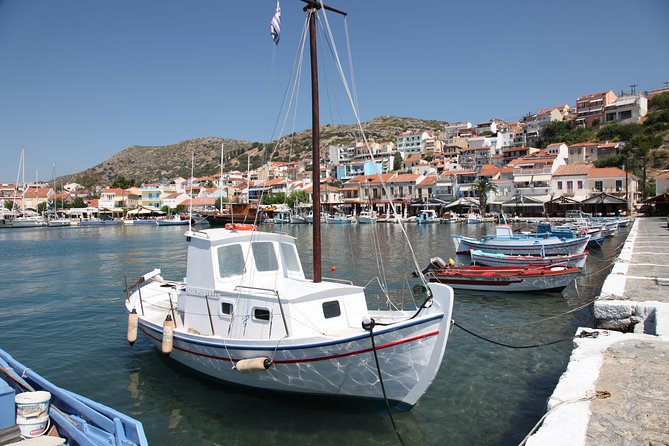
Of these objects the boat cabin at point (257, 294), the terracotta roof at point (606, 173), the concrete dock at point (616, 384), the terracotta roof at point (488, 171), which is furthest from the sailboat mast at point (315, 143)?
the terracotta roof at point (488, 171)

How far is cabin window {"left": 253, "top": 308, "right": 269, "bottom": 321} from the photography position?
920 cm

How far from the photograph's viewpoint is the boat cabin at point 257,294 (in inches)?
352

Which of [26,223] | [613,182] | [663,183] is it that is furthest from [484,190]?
[26,223]

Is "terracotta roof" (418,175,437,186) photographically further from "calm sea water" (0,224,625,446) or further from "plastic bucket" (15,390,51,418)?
"plastic bucket" (15,390,51,418)

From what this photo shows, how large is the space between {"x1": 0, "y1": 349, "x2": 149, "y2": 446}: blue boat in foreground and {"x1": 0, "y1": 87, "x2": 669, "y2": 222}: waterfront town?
45.1m

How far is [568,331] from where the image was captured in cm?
1343

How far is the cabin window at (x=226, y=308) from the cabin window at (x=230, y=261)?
0.70 m

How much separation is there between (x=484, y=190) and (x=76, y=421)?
82.5m

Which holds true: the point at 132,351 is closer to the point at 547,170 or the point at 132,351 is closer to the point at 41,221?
the point at 547,170

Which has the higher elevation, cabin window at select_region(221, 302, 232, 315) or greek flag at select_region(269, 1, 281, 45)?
greek flag at select_region(269, 1, 281, 45)

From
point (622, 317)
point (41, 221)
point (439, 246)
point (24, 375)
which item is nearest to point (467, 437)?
point (622, 317)

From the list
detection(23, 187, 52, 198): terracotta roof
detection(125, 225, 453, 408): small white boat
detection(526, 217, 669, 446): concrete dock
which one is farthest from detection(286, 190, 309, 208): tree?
detection(526, 217, 669, 446): concrete dock

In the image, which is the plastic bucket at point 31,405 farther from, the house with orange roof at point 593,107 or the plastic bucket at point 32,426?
the house with orange roof at point 593,107

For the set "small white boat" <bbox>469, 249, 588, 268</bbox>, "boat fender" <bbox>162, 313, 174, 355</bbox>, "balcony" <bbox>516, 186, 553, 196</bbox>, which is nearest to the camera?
"boat fender" <bbox>162, 313, 174, 355</bbox>
